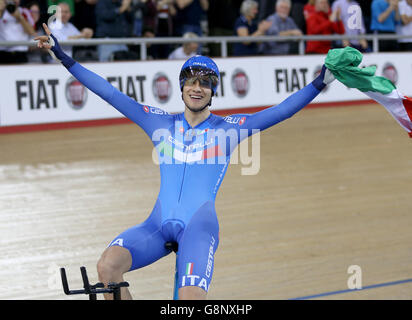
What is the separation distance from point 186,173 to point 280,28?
9136mm

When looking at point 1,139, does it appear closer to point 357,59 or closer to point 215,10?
point 215,10

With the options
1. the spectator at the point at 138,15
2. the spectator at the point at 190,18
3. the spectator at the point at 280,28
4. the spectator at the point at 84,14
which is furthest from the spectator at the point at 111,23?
the spectator at the point at 280,28

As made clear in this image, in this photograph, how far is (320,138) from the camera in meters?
10.0

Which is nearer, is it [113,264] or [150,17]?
[113,264]

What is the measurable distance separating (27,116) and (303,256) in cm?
575

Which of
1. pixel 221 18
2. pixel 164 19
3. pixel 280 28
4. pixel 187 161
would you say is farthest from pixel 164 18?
pixel 187 161

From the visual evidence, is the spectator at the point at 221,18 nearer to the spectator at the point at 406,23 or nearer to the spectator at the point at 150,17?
the spectator at the point at 150,17

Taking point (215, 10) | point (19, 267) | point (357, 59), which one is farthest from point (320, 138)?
point (357, 59)

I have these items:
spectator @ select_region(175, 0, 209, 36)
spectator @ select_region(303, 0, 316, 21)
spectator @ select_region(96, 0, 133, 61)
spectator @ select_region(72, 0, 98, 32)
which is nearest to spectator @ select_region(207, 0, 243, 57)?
spectator @ select_region(175, 0, 209, 36)

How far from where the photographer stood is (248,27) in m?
12.2

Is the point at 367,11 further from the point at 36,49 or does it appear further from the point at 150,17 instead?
the point at 36,49

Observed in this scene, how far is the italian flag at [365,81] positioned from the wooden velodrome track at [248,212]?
1.33 m

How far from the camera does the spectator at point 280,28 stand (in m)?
12.1
